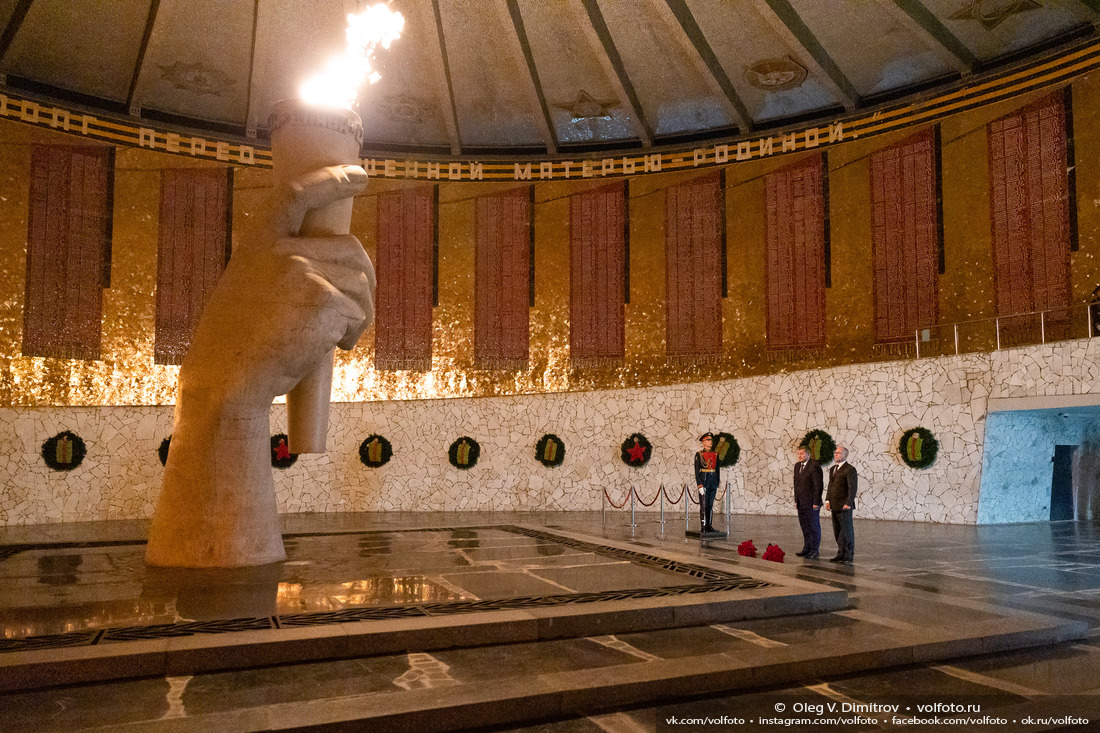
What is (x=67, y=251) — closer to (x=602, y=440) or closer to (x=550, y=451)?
(x=550, y=451)

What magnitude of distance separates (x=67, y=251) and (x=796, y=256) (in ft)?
38.3

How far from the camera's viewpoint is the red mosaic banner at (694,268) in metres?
14.0

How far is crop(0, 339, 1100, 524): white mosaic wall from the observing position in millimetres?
10336

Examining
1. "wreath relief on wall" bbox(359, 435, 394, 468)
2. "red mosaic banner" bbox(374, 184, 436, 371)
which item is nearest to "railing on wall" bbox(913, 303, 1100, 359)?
"red mosaic banner" bbox(374, 184, 436, 371)

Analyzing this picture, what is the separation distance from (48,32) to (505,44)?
7.04 meters

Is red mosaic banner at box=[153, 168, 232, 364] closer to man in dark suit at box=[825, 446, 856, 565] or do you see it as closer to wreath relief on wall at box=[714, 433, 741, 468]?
wreath relief on wall at box=[714, 433, 741, 468]

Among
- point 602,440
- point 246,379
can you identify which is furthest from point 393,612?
point 602,440

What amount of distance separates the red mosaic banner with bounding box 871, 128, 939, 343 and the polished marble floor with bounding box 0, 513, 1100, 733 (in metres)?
4.13

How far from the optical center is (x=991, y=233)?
1155 cm

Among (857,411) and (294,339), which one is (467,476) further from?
(294,339)

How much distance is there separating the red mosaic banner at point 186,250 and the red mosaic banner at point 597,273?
6.07m

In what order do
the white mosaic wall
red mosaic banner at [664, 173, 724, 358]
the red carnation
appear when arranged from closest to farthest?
the red carnation < the white mosaic wall < red mosaic banner at [664, 173, 724, 358]

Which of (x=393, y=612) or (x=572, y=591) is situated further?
(x=572, y=591)

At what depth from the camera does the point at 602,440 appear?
13617 millimetres
